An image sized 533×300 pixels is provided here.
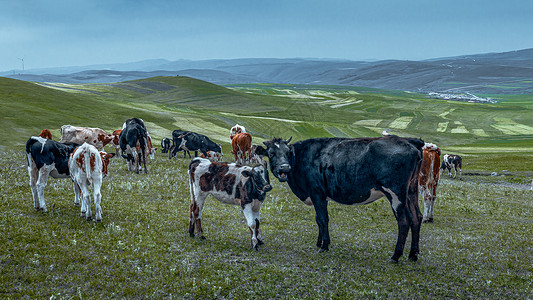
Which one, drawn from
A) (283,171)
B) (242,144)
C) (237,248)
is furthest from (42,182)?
(242,144)

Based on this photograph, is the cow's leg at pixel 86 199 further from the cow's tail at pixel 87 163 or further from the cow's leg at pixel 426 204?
the cow's leg at pixel 426 204

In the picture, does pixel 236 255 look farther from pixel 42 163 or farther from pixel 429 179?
pixel 429 179

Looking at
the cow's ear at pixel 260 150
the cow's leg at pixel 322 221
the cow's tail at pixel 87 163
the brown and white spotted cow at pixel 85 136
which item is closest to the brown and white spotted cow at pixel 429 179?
the cow's leg at pixel 322 221

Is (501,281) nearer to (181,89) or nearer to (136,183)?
(136,183)

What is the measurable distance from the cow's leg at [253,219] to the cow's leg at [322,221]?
75.0 inches

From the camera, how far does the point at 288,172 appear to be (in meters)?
13.1

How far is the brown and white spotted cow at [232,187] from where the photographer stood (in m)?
12.4

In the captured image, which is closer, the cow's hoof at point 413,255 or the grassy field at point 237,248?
the grassy field at point 237,248

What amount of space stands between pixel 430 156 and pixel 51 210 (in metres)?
15.9

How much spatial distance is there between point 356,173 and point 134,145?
59.2ft

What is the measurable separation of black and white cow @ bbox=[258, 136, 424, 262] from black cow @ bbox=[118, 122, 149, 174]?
1541cm

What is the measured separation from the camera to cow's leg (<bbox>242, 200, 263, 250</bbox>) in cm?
1239

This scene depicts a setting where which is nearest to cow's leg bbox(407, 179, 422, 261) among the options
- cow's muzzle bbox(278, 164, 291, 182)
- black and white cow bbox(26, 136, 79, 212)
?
cow's muzzle bbox(278, 164, 291, 182)

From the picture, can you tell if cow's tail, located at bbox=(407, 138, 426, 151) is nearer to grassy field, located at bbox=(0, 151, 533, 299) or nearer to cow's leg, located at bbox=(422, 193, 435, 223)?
grassy field, located at bbox=(0, 151, 533, 299)
